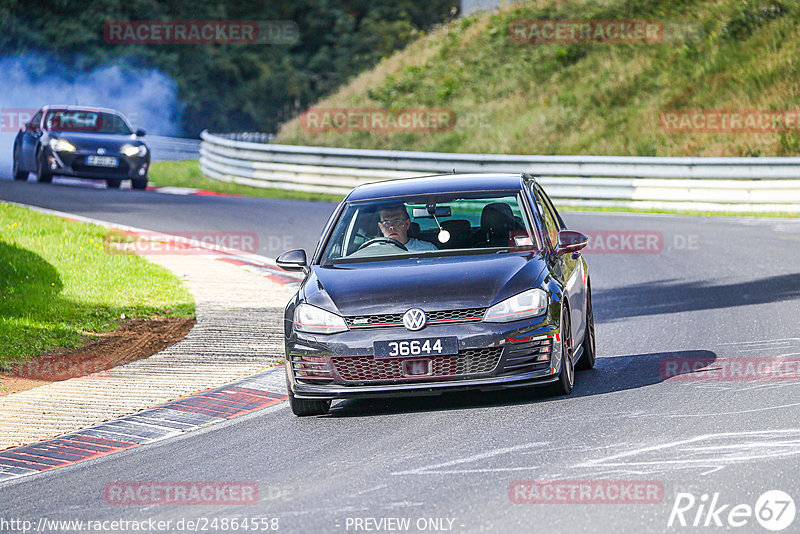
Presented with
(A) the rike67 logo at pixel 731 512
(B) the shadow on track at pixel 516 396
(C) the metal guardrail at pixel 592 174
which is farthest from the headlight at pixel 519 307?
(C) the metal guardrail at pixel 592 174

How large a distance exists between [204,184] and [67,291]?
1958 centimetres

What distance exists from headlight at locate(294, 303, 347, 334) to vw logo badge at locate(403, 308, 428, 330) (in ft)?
A: 1.39

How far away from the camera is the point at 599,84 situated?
36.2 metres

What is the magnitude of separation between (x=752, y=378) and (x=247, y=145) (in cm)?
2420

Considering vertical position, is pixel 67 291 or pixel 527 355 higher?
pixel 527 355

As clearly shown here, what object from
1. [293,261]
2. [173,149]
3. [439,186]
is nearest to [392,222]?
[439,186]

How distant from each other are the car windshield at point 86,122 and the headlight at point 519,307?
20.5 m

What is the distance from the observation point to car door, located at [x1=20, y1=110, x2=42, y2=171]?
2801 centimetres

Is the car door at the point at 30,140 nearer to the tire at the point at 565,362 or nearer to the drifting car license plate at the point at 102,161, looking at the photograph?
the drifting car license plate at the point at 102,161

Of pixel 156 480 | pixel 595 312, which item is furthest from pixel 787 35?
pixel 156 480

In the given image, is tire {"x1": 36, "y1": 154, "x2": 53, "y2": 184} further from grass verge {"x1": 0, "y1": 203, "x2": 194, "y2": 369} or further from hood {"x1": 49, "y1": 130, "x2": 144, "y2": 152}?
grass verge {"x1": 0, "y1": 203, "x2": 194, "y2": 369}

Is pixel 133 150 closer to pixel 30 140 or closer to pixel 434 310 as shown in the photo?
pixel 30 140

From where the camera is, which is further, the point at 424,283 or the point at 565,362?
the point at 565,362

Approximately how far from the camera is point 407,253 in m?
9.47
